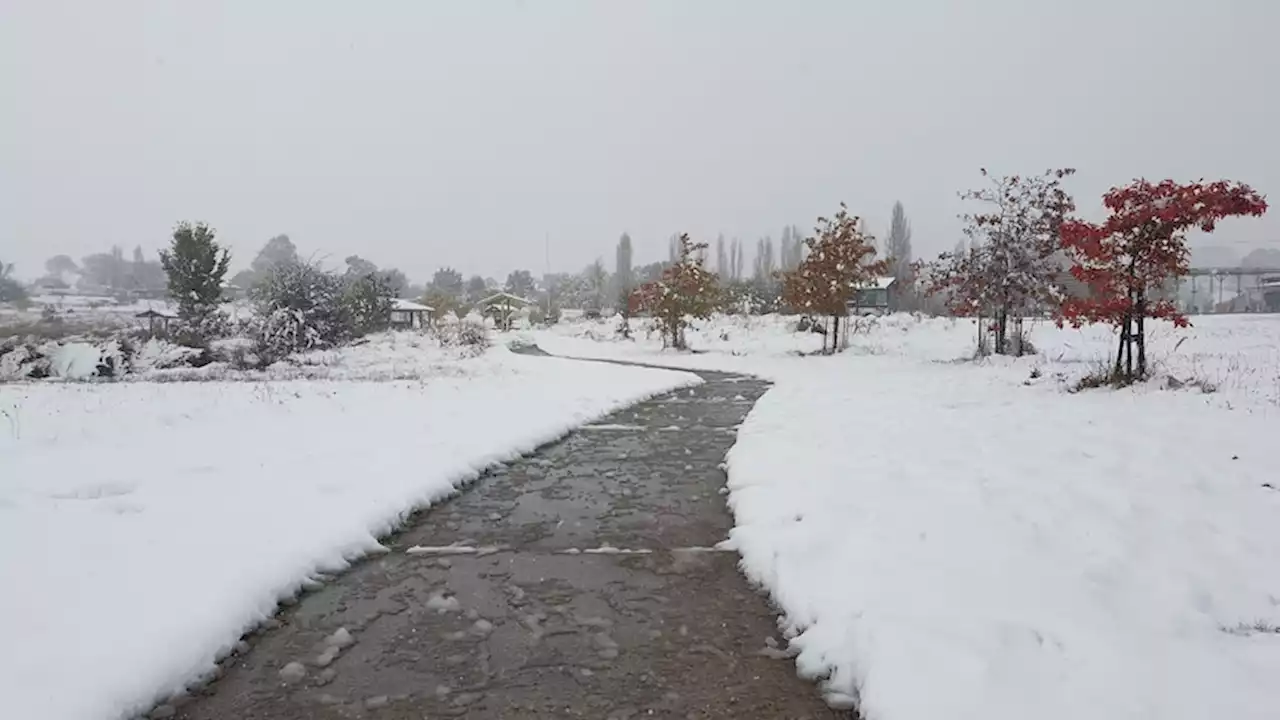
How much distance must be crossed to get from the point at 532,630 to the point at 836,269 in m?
21.4

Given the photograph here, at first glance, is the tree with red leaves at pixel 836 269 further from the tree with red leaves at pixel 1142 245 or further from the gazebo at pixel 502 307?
the gazebo at pixel 502 307

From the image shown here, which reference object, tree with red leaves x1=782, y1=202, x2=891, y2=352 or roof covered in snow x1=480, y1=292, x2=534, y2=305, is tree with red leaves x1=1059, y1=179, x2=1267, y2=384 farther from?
roof covered in snow x1=480, y1=292, x2=534, y2=305

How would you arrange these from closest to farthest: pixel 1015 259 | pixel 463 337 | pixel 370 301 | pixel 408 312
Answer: pixel 1015 259 → pixel 463 337 → pixel 370 301 → pixel 408 312

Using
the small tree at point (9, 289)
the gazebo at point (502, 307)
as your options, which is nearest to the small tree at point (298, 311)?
the gazebo at point (502, 307)

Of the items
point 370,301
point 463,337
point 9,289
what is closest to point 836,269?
point 463,337

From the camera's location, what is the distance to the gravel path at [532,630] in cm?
307

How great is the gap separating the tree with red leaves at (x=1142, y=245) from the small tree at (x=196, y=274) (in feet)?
108

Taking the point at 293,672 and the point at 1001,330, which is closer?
the point at 293,672

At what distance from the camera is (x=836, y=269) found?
23.3 meters

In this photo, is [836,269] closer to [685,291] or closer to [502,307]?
[685,291]

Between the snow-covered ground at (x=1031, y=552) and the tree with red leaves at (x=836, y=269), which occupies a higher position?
the tree with red leaves at (x=836, y=269)

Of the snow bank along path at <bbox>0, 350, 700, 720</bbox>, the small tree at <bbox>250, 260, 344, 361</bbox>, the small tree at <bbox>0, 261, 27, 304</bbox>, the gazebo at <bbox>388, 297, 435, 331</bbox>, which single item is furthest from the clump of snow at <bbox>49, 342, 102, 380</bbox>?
the small tree at <bbox>0, 261, 27, 304</bbox>

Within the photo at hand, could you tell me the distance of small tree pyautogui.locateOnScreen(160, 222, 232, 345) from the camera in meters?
31.4

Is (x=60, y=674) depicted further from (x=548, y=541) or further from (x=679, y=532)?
(x=679, y=532)
